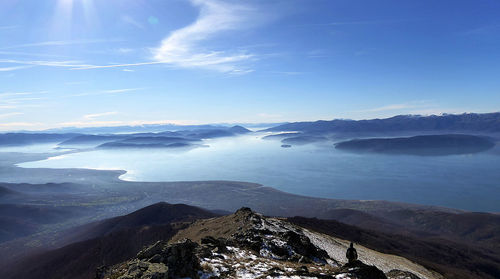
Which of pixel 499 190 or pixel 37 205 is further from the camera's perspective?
pixel 499 190

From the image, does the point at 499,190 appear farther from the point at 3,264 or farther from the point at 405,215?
the point at 3,264

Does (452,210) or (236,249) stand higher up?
(236,249)

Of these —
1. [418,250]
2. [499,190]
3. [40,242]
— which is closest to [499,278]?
[418,250]

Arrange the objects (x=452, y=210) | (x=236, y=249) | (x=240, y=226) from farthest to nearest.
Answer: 1. (x=452, y=210)
2. (x=240, y=226)
3. (x=236, y=249)

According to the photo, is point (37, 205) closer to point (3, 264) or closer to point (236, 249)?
point (3, 264)

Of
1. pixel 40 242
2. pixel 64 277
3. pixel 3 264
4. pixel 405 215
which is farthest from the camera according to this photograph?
pixel 405 215

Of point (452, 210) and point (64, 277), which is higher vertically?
point (64, 277)

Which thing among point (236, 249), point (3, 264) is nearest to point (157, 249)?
point (236, 249)

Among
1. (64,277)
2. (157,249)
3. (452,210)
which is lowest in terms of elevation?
(452,210)

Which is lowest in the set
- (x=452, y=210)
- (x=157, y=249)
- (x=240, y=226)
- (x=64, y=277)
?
(x=452, y=210)
